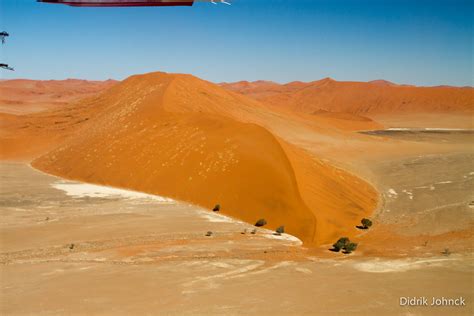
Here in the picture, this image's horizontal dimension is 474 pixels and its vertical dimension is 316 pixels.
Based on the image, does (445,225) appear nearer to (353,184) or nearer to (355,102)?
(353,184)

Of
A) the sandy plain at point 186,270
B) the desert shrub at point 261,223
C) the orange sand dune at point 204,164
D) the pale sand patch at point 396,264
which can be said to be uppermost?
the orange sand dune at point 204,164

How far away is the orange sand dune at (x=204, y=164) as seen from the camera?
909 inches

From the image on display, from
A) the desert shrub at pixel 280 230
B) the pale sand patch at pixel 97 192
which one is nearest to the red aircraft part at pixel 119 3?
the desert shrub at pixel 280 230

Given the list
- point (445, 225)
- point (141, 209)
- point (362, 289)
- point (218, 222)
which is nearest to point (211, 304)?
point (362, 289)

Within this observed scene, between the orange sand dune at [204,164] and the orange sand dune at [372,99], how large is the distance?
6792cm

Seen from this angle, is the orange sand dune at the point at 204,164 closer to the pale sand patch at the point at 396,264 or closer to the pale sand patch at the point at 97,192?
the pale sand patch at the point at 97,192

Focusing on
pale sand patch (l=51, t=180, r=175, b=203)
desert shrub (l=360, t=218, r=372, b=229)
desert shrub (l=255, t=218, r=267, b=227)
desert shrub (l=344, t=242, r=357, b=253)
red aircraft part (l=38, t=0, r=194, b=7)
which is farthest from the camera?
pale sand patch (l=51, t=180, r=175, b=203)


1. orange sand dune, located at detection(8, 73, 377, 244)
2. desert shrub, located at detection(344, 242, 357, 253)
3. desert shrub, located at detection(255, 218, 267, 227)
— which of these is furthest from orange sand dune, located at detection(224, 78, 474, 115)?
desert shrub, located at detection(344, 242, 357, 253)

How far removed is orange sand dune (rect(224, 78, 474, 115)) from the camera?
105 metres

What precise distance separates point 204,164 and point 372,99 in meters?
94.7

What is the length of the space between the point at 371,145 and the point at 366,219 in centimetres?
2828

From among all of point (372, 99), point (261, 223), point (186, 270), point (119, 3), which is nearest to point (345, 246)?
point (261, 223)

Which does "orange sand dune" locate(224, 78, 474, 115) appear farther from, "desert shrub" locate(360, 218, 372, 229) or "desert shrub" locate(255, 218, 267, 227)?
"desert shrub" locate(255, 218, 267, 227)

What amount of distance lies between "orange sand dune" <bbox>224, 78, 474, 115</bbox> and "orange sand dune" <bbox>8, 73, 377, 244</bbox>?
67.9m
